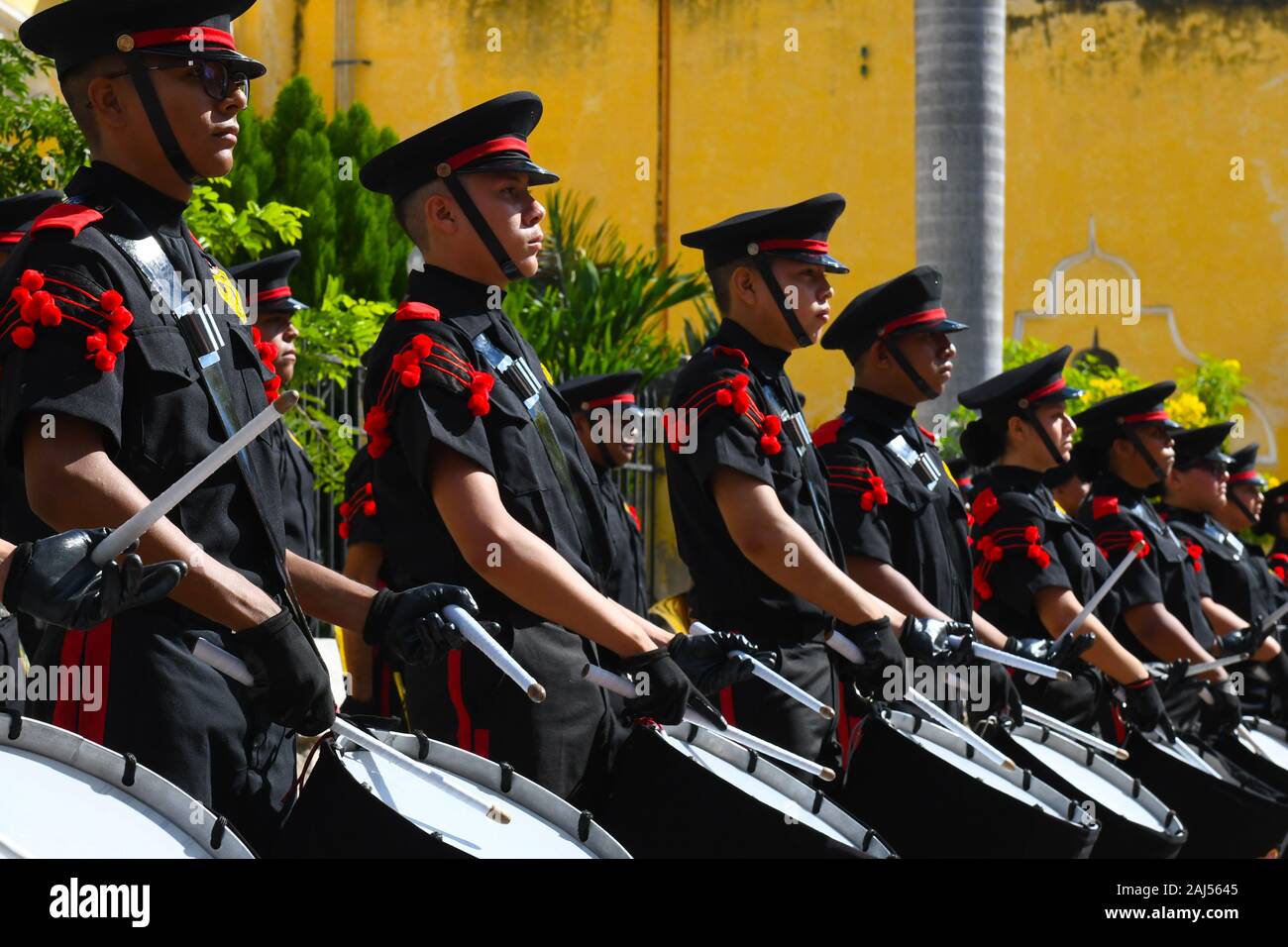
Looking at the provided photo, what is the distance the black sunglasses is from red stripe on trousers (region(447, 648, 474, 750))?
1180 mm

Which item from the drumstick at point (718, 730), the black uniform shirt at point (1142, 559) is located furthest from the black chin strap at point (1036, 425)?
the drumstick at point (718, 730)

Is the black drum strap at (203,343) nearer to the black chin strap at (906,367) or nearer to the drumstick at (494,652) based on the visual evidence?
the drumstick at (494,652)

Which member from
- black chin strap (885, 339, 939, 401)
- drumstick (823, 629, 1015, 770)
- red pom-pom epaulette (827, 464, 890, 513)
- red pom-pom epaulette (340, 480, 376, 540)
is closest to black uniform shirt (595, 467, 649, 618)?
red pom-pom epaulette (827, 464, 890, 513)

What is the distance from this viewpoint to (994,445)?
7.32 metres

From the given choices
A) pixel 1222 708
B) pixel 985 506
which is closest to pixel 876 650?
pixel 985 506

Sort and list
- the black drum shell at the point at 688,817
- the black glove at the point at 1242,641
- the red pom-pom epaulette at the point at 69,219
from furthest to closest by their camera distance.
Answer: the black glove at the point at 1242,641 → the black drum shell at the point at 688,817 → the red pom-pom epaulette at the point at 69,219

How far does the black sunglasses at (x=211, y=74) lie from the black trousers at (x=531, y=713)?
1.17 meters

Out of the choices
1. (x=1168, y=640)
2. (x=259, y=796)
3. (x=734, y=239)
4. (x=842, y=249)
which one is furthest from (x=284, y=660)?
(x=842, y=249)

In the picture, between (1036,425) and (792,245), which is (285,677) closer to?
(792,245)

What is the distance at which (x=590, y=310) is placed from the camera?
47.8 ft

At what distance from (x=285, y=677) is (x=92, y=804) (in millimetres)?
512

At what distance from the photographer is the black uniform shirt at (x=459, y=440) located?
4.09m

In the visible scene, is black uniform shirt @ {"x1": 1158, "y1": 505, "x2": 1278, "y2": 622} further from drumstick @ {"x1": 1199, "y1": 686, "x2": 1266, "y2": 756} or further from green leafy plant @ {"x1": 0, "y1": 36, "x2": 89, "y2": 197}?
green leafy plant @ {"x1": 0, "y1": 36, "x2": 89, "y2": 197}

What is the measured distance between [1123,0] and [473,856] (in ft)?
68.2
